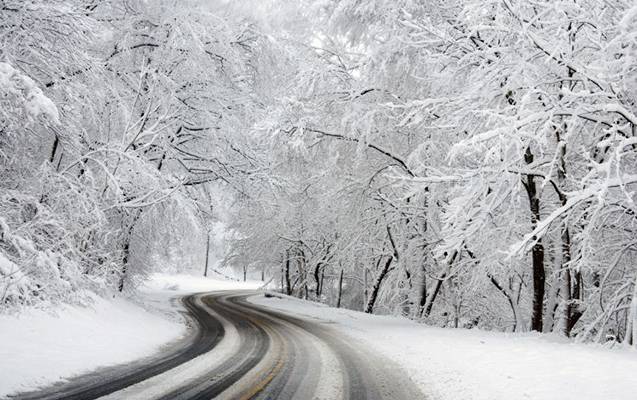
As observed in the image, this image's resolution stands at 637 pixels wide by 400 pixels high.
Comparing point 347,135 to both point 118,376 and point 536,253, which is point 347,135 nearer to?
point 536,253

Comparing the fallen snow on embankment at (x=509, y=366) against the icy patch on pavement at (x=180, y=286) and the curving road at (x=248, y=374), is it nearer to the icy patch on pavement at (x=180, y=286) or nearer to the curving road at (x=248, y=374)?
the curving road at (x=248, y=374)

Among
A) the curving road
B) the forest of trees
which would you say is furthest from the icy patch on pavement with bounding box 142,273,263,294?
the curving road

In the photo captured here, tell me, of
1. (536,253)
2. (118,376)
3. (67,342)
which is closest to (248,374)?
(118,376)

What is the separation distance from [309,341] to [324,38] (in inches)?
365

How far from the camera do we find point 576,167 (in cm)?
1273

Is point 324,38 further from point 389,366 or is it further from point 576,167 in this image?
point 389,366

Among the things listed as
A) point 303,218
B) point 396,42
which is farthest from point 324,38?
point 303,218

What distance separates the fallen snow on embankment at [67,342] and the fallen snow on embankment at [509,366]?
5.28 meters

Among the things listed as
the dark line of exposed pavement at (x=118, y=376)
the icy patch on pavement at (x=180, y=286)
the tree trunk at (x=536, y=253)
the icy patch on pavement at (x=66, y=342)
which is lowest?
the icy patch on pavement at (x=180, y=286)

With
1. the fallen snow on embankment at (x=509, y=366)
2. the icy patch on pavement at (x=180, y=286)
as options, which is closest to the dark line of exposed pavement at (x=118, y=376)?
the fallen snow on embankment at (x=509, y=366)

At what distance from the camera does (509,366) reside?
832 cm

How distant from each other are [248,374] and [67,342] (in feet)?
10.5

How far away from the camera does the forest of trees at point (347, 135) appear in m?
7.45

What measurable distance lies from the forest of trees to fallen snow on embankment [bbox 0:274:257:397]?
59 centimetres
